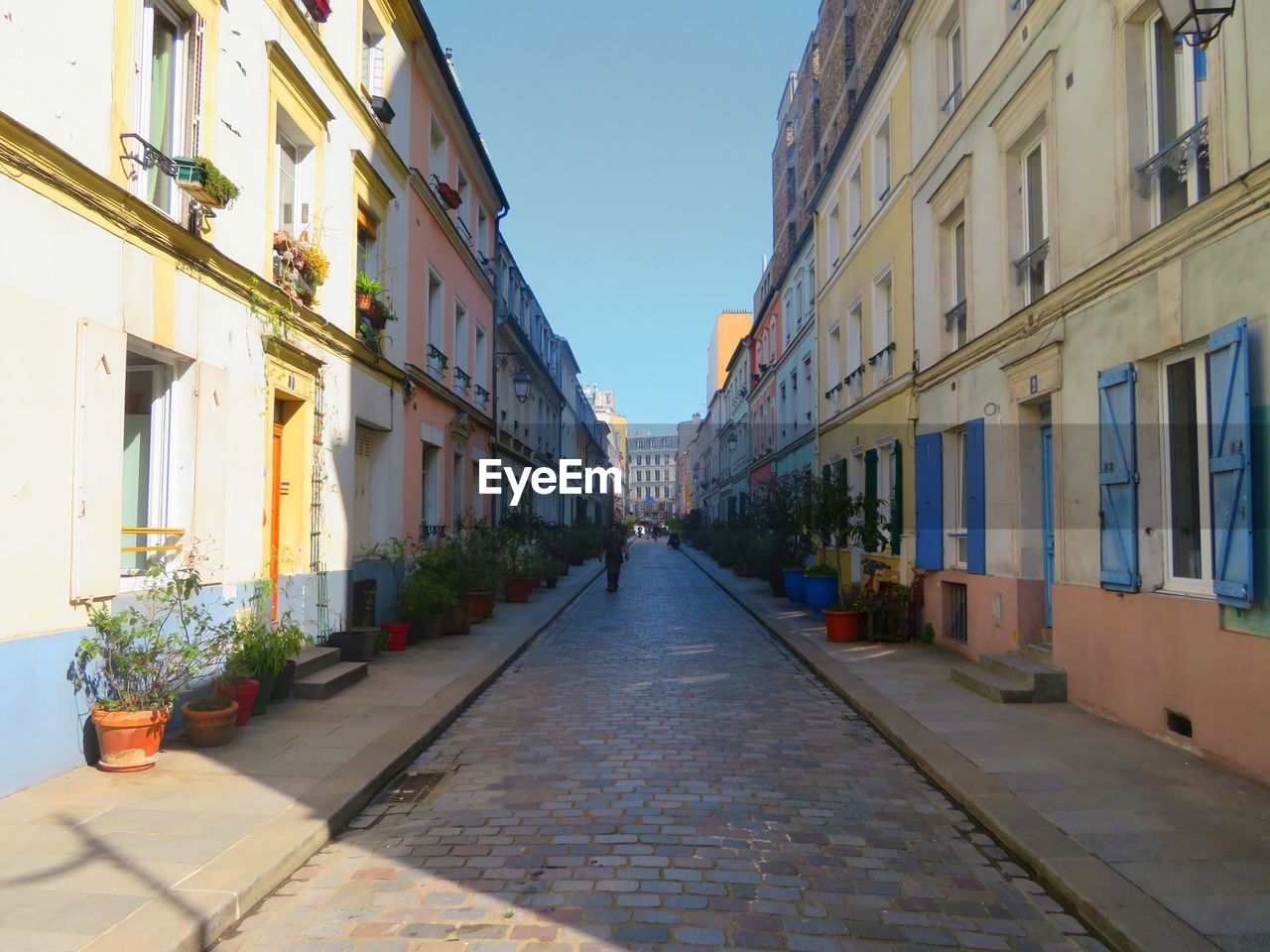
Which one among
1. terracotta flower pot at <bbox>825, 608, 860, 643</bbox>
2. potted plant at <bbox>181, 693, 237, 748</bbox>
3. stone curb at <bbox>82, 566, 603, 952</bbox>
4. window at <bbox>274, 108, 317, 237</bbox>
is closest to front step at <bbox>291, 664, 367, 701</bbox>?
stone curb at <bbox>82, 566, 603, 952</bbox>

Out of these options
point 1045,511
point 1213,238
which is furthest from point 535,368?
point 1213,238

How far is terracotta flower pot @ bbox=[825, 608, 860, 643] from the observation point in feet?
42.8

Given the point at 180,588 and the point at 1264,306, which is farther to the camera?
the point at 180,588

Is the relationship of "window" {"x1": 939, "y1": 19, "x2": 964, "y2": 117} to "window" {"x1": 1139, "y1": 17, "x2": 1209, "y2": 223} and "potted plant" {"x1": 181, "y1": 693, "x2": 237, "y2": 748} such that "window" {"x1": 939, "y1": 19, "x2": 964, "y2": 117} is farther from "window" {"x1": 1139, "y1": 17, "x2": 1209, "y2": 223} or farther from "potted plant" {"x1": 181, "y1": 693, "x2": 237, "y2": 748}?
"potted plant" {"x1": 181, "y1": 693, "x2": 237, "y2": 748}

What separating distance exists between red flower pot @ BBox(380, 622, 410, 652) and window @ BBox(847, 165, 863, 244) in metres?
11.0

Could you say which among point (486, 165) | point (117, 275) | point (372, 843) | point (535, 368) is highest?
point (486, 165)

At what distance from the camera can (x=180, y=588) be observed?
6.87 metres

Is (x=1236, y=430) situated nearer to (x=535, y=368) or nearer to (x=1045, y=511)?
(x=1045, y=511)

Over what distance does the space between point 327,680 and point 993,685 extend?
6.32m

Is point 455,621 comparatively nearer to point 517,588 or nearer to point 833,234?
point 517,588

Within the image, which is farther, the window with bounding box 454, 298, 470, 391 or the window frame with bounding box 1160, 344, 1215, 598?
the window with bounding box 454, 298, 470, 391

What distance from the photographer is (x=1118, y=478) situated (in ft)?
25.0

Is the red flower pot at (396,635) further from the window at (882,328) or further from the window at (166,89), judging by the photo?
the window at (882,328)

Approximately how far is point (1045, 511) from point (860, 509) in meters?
5.18
